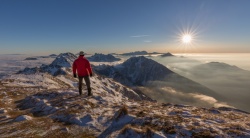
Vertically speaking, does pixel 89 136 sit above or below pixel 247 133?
below

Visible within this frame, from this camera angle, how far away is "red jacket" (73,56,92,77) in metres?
19.4

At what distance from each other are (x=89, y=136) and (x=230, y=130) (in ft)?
22.5

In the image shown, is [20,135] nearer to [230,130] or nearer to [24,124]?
[24,124]

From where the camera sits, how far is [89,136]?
31.2 ft

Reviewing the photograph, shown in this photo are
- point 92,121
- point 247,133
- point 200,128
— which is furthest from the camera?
point 92,121

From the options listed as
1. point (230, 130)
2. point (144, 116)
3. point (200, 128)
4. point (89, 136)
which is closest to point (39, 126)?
point (89, 136)

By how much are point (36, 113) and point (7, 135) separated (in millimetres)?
5080

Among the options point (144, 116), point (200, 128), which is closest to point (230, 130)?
point (200, 128)

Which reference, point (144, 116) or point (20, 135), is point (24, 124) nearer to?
point (20, 135)

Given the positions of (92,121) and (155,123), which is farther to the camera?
(92,121)

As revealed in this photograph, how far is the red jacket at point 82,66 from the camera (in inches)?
763

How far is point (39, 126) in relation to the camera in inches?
429

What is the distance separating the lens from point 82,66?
1962 cm

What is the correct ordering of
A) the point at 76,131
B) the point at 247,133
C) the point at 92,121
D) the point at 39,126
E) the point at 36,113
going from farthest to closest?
the point at 36,113 < the point at 92,121 < the point at 39,126 < the point at 76,131 < the point at 247,133
